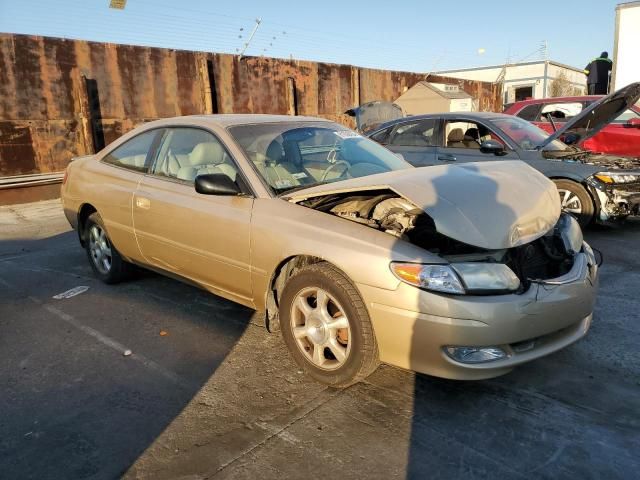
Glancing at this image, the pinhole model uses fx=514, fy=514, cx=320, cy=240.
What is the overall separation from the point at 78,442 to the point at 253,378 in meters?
1.00

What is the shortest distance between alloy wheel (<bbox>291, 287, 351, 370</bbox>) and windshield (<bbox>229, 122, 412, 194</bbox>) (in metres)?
0.81

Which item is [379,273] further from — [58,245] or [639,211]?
[58,245]

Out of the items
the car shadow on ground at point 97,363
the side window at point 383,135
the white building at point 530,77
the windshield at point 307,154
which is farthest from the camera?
the white building at point 530,77

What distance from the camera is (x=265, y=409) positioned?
2781 millimetres

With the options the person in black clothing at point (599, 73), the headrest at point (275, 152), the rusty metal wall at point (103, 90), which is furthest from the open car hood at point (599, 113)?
the rusty metal wall at point (103, 90)

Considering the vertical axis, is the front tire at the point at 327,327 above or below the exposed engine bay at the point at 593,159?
below

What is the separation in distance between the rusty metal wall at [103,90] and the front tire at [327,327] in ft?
31.2

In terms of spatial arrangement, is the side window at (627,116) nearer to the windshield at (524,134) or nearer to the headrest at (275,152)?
the windshield at (524,134)

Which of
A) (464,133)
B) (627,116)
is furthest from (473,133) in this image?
(627,116)

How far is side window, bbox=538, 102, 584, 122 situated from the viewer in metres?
8.90

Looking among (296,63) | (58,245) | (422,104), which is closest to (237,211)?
(58,245)

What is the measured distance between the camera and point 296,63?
1479cm

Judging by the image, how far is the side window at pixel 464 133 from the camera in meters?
6.87

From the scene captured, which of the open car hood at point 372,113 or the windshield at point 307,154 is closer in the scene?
the windshield at point 307,154
